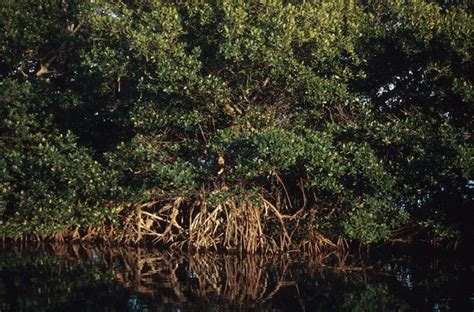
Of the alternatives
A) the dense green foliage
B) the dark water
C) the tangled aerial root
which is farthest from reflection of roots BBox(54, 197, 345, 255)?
the dark water

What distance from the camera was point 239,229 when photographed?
11.3m

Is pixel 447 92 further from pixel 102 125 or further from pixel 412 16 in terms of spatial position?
pixel 102 125

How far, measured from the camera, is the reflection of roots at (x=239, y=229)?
11219 millimetres

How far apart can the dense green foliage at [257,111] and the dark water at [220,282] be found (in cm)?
78

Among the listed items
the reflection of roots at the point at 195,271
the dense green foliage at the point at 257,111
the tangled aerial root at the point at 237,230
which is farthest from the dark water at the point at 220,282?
the dense green foliage at the point at 257,111

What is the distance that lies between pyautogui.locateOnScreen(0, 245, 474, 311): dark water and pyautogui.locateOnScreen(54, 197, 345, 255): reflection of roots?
0.44 m

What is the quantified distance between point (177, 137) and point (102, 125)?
258cm

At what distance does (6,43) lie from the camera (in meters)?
11.6

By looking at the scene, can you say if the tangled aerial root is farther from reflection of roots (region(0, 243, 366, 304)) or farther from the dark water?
the dark water

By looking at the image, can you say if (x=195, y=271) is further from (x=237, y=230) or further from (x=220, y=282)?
(x=237, y=230)

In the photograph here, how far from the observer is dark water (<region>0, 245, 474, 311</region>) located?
7.28 metres

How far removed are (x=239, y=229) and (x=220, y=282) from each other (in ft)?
8.66

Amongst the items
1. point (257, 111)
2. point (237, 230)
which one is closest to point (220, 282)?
point (237, 230)

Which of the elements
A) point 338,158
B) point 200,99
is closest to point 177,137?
point 200,99
